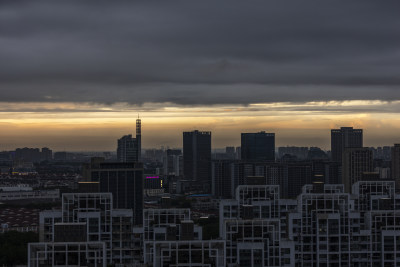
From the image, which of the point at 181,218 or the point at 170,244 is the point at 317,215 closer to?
the point at 181,218

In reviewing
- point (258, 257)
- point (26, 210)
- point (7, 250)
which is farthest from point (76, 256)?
point (26, 210)

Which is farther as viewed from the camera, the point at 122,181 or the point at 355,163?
the point at 355,163

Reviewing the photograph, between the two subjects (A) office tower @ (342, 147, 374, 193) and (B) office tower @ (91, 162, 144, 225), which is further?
(A) office tower @ (342, 147, 374, 193)

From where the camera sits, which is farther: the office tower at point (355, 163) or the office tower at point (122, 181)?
the office tower at point (355, 163)

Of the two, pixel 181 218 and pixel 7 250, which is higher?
pixel 181 218
